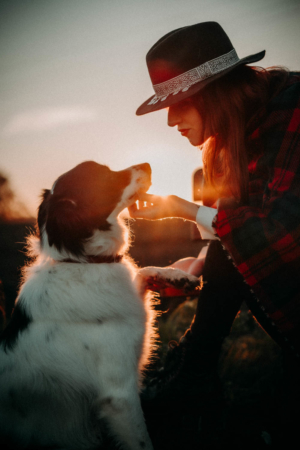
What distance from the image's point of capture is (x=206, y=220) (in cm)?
156

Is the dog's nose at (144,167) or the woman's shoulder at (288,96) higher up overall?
the woman's shoulder at (288,96)

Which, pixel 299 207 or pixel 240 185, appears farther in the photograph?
pixel 240 185

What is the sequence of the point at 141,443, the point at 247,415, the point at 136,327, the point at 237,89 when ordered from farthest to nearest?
the point at 247,415, the point at 136,327, the point at 237,89, the point at 141,443

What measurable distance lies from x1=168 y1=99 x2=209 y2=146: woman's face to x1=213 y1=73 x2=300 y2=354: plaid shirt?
455 millimetres

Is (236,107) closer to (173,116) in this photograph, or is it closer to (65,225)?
(173,116)

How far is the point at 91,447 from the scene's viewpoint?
1.64m

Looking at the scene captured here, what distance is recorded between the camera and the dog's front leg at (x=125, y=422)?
1452 mm

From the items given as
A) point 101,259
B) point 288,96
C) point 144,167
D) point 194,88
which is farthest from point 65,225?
point 288,96

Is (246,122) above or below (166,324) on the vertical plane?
above

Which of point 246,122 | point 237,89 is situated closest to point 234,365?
point 246,122

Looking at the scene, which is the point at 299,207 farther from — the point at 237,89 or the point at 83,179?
the point at 83,179

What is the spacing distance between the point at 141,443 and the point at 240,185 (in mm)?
1602

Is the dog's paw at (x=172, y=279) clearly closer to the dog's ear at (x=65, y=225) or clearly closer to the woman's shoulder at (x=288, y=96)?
the dog's ear at (x=65, y=225)

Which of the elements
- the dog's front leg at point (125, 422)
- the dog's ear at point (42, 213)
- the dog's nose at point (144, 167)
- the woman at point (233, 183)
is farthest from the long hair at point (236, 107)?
the dog's front leg at point (125, 422)
